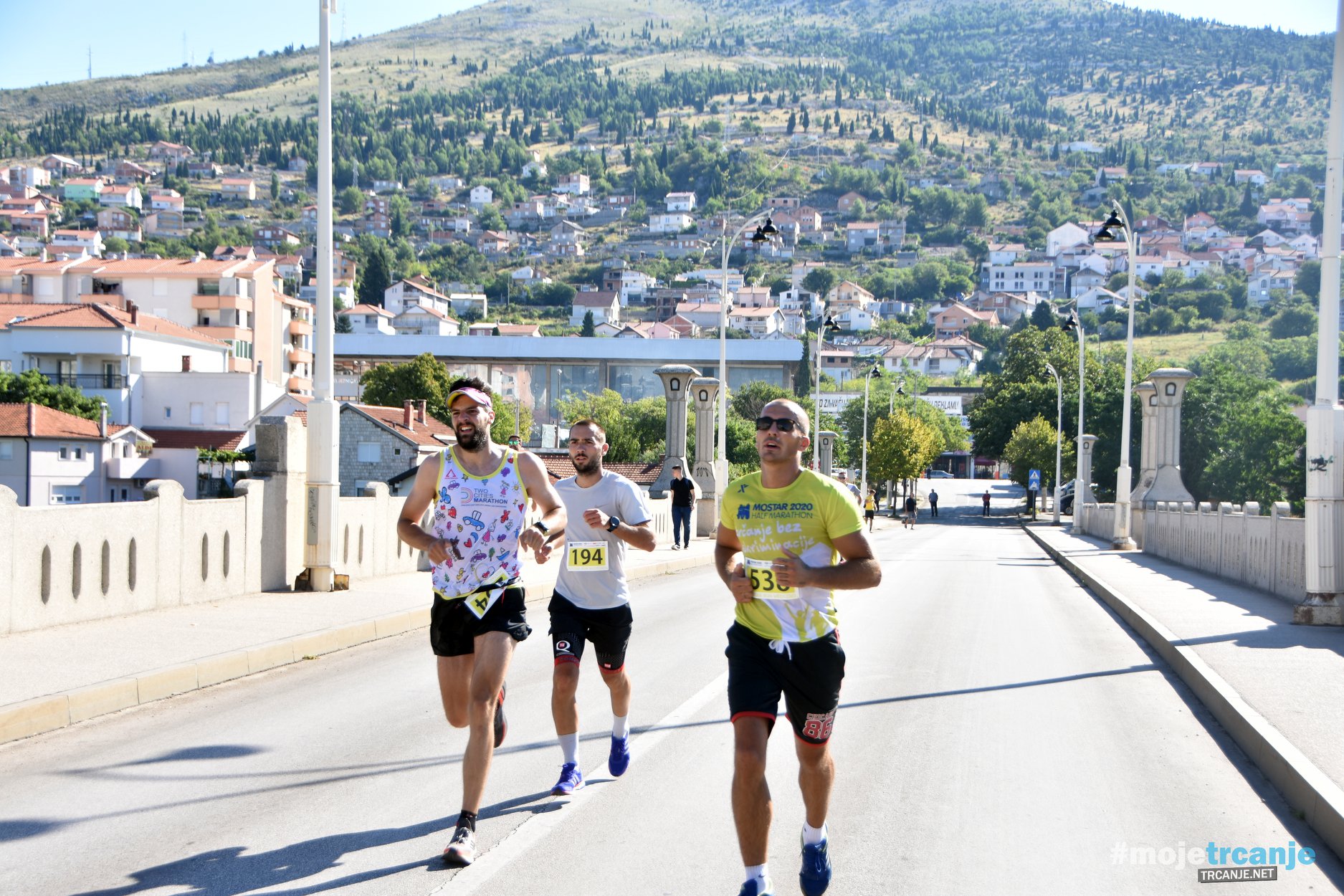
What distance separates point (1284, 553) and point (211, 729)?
48.0 ft

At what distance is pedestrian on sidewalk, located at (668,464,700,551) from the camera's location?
89.2ft

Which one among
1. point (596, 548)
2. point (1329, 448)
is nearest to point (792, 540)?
point (596, 548)

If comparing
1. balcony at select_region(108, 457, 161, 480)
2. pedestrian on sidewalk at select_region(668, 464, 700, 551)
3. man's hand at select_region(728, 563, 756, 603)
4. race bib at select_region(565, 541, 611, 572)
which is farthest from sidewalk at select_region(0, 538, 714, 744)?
balcony at select_region(108, 457, 161, 480)

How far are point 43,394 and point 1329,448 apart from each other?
239 feet

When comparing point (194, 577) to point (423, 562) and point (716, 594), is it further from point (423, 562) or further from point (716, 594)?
point (716, 594)

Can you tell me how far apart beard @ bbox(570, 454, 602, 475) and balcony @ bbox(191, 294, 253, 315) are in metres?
98.1

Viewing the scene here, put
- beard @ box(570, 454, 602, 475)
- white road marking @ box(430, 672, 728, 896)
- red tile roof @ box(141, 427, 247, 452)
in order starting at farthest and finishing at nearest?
1. red tile roof @ box(141, 427, 247, 452)
2. beard @ box(570, 454, 602, 475)
3. white road marking @ box(430, 672, 728, 896)

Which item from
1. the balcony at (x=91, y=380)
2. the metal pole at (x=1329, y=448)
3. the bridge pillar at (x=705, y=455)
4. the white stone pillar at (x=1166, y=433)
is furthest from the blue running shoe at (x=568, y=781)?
the balcony at (x=91, y=380)

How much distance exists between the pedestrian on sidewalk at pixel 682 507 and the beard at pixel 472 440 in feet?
67.7

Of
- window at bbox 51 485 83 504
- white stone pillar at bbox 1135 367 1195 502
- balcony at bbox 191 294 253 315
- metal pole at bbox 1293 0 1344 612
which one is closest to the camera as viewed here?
metal pole at bbox 1293 0 1344 612

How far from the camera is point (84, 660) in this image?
32.1 ft

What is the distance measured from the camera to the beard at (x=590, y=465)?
7246mm

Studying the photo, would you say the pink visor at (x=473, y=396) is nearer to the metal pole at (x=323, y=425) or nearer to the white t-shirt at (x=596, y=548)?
the white t-shirt at (x=596, y=548)

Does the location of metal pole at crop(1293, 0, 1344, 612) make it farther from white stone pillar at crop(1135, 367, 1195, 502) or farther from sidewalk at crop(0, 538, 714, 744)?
white stone pillar at crop(1135, 367, 1195, 502)
